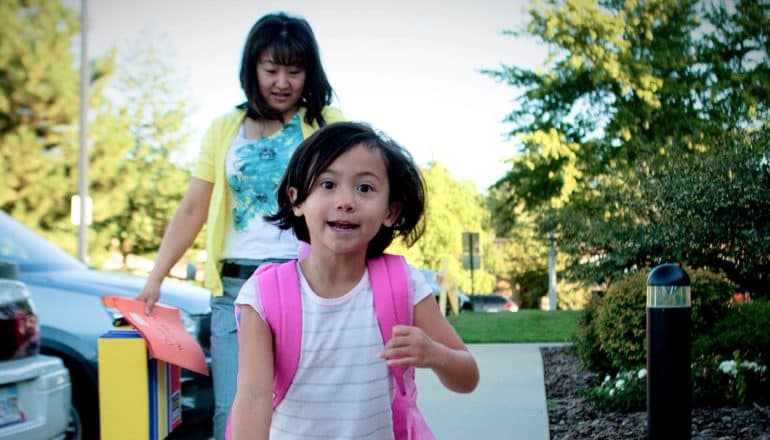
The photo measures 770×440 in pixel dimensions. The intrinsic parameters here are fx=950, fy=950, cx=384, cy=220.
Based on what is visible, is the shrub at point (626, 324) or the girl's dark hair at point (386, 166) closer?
the girl's dark hair at point (386, 166)

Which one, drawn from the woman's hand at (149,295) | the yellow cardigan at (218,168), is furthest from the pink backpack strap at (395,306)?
the woman's hand at (149,295)

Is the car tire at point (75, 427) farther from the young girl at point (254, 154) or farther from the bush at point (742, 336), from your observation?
the bush at point (742, 336)

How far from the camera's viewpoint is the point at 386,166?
7.36 feet

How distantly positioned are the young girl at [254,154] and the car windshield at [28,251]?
8.16 feet

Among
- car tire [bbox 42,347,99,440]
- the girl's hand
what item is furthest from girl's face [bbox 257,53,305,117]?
car tire [bbox 42,347,99,440]

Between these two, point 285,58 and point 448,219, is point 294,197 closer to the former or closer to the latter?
point 285,58

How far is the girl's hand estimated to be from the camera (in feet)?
6.36

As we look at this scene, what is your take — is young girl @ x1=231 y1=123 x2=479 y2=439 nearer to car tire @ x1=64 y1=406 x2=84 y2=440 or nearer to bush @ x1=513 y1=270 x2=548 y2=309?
car tire @ x1=64 y1=406 x2=84 y2=440

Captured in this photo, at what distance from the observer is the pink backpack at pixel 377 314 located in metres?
2.14

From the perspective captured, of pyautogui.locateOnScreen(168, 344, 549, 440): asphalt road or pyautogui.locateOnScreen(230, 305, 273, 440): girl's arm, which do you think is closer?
pyautogui.locateOnScreen(230, 305, 273, 440): girl's arm

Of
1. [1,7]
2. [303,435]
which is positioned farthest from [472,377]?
[1,7]

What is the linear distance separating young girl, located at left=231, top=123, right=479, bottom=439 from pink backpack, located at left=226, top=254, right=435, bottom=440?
19mm

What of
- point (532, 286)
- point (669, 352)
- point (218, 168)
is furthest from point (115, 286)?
Result: point (532, 286)

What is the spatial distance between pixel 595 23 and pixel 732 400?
15461 mm
